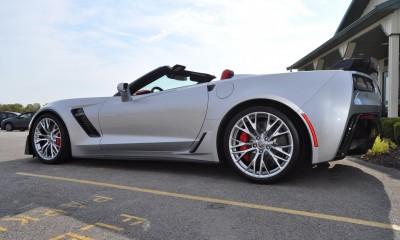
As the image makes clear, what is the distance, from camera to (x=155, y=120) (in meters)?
4.12

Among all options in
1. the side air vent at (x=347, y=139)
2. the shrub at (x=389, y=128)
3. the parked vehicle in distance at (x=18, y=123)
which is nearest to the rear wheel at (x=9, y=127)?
the parked vehicle in distance at (x=18, y=123)

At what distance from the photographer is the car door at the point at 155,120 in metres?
3.91

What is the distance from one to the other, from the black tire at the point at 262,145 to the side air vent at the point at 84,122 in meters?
1.88

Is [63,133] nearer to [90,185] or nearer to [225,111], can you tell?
[90,185]

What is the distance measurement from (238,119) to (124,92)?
5.28 ft

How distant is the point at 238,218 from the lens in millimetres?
2553

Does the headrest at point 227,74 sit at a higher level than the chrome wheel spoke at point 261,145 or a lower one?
higher

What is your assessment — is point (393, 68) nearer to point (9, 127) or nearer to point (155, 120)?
point (155, 120)

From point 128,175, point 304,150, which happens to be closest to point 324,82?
point 304,150

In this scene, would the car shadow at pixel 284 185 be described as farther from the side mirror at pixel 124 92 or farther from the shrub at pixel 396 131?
the shrub at pixel 396 131

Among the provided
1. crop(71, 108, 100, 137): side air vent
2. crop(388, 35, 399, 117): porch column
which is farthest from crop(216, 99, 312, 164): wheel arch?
crop(388, 35, 399, 117): porch column

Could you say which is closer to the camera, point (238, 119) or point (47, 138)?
point (238, 119)

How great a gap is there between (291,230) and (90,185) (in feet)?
7.11

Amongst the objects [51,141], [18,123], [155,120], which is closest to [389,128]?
[155,120]
